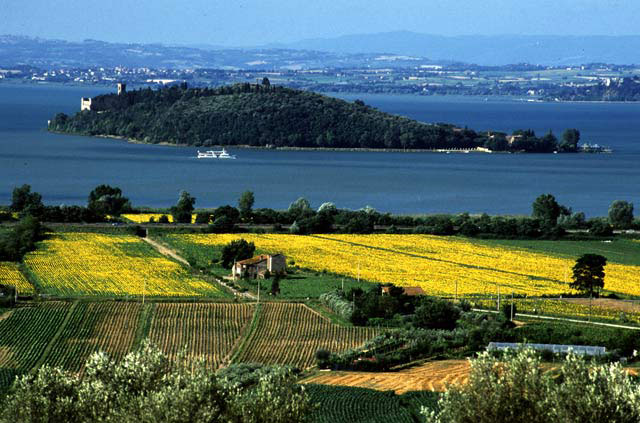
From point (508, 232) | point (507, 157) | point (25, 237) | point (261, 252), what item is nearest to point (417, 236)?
point (508, 232)

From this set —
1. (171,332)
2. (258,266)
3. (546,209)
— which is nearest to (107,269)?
(258,266)

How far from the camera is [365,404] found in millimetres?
25672

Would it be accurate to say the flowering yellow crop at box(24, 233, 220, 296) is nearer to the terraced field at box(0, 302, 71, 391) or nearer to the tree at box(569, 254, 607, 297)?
the terraced field at box(0, 302, 71, 391)

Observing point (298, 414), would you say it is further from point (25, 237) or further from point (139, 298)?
point (25, 237)

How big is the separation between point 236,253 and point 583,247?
45.0 ft

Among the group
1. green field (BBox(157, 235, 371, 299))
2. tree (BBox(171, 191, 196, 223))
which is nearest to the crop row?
green field (BBox(157, 235, 371, 299))

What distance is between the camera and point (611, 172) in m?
95.5

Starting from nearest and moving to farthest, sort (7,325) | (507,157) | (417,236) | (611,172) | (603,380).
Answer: (603,380) → (7,325) → (417,236) → (611,172) → (507,157)

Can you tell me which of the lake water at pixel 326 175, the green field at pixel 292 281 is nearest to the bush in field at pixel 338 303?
the green field at pixel 292 281

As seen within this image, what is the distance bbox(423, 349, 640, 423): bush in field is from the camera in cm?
1852

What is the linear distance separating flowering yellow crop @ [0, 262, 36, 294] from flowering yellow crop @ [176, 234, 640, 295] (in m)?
8.62

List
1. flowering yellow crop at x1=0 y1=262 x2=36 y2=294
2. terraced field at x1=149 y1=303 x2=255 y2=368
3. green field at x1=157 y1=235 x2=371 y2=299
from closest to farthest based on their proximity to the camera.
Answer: terraced field at x1=149 y1=303 x2=255 y2=368
flowering yellow crop at x1=0 y1=262 x2=36 y2=294
green field at x1=157 y1=235 x2=371 y2=299

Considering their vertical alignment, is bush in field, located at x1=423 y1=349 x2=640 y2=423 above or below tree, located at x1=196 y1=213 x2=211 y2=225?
above

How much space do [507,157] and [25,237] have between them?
67.4 metres
